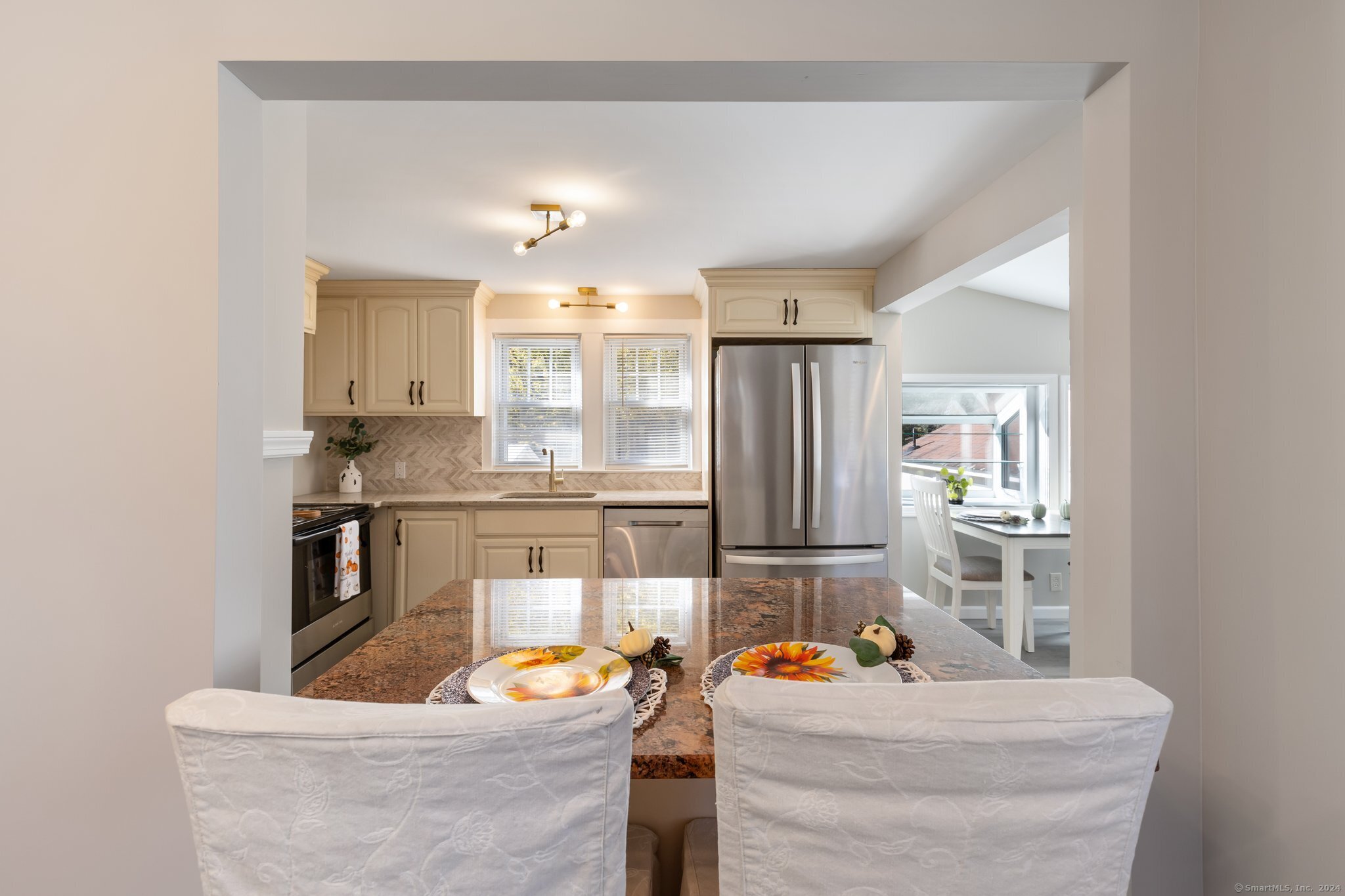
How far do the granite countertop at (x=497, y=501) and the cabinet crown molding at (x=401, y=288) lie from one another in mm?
1294

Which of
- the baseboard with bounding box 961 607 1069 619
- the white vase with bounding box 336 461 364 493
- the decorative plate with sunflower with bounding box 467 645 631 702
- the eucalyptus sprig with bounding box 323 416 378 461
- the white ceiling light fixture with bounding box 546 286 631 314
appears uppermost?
the white ceiling light fixture with bounding box 546 286 631 314

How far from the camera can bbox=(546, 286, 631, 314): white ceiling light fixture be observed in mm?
4363

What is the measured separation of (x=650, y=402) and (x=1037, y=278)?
2652 mm

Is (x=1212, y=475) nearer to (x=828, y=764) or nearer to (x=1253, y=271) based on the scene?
(x=1253, y=271)

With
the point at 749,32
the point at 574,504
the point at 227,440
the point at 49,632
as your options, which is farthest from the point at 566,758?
the point at 574,504

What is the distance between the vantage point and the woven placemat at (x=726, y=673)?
42.5 inches

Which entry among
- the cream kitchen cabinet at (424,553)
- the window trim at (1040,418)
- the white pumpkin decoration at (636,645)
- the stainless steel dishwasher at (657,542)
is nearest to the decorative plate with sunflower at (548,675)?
the white pumpkin decoration at (636,645)

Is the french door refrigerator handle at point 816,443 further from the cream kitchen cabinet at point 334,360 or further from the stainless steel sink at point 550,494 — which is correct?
the cream kitchen cabinet at point 334,360

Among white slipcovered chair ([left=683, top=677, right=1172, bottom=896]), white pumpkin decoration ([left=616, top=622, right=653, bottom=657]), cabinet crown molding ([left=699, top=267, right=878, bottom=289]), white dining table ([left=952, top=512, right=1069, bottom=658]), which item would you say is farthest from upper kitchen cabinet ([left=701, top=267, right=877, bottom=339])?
white slipcovered chair ([left=683, top=677, right=1172, bottom=896])

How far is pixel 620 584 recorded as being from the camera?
2.00 m

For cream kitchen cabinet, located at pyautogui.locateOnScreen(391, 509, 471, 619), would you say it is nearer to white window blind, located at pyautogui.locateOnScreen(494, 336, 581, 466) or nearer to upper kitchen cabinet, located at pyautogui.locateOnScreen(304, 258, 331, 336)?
white window blind, located at pyautogui.locateOnScreen(494, 336, 581, 466)

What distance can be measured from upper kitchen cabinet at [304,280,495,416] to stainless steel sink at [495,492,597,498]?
2.22 feet

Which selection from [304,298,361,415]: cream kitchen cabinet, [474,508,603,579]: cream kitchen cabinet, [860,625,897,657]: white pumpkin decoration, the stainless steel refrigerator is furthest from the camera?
[304,298,361,415]: cream kitchen cabinet

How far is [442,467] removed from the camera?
4520 mm
